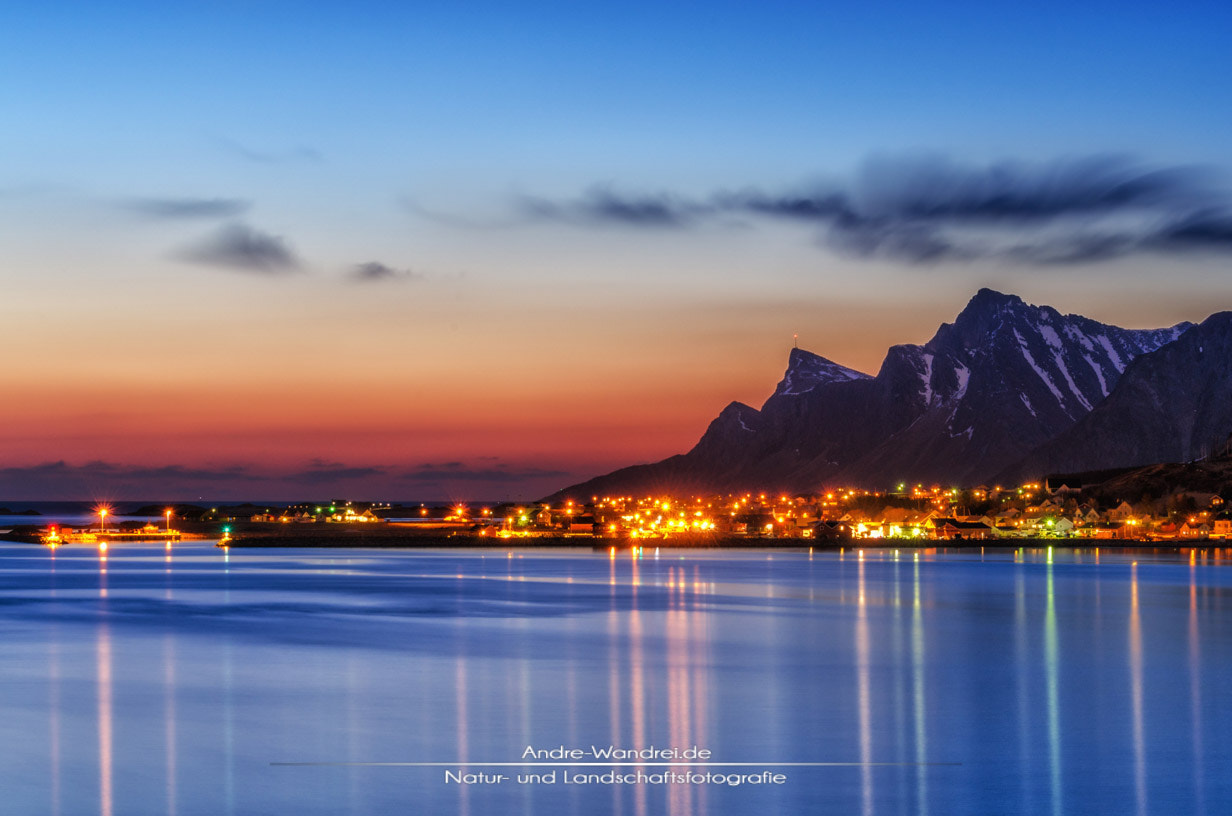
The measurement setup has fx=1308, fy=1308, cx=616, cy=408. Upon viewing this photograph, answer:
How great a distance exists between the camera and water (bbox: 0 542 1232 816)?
1819 cm

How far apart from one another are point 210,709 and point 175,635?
18603 mm

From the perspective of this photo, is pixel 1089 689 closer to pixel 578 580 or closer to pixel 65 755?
pixel 65 755

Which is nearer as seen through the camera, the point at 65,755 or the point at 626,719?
the point at 65,755

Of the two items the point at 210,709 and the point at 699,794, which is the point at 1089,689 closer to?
the point at 699,794

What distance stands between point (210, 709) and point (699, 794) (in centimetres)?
1305

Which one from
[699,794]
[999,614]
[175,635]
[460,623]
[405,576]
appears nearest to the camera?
[699,794]

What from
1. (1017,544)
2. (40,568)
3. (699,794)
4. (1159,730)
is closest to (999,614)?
(1159,730)

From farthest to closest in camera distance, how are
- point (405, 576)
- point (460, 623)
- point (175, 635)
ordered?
point (405, 576), point (460, 623), point (175, 635)

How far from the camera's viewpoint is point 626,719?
25125mm

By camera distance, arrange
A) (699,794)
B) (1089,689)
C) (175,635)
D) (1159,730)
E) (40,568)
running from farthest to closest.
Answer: (40,568)
(175,635)
(1089,689)
(1159,730)
(699,794)

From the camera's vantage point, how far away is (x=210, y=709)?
1052 inches

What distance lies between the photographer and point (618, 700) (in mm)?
27891

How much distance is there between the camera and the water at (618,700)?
59.7ft

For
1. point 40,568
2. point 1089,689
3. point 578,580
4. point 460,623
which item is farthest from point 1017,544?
point 1089,689
